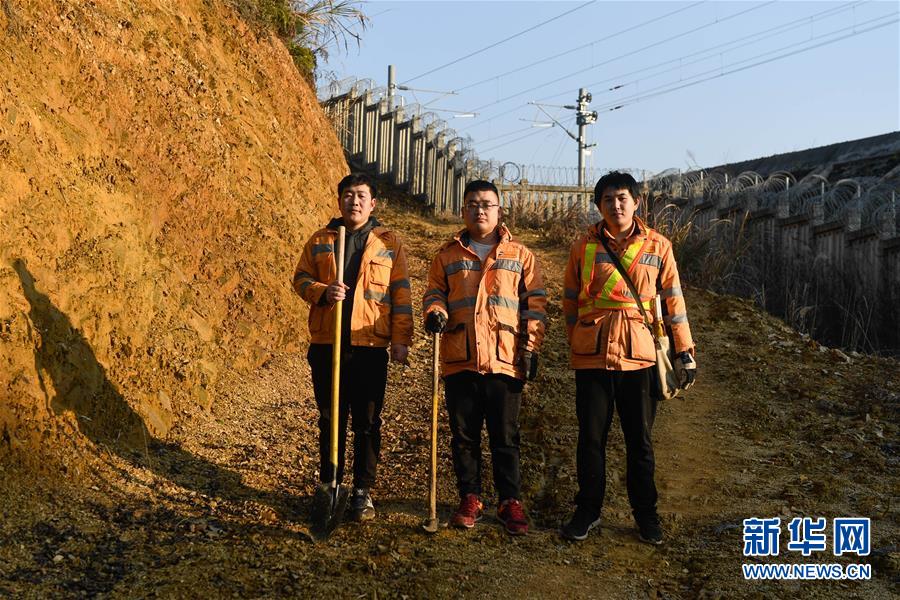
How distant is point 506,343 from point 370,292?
2.65 ft

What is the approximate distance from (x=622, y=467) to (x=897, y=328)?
6.68m

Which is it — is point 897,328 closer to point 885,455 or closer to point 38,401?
point 885,455

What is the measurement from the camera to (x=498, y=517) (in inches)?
204

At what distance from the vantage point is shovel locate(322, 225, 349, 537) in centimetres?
496

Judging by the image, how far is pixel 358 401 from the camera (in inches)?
202

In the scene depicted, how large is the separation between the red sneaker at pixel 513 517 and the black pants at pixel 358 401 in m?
0.75

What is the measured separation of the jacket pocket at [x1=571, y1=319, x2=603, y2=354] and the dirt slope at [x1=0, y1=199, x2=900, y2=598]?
1041 millimetres

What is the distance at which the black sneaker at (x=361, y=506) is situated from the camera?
5.10 m

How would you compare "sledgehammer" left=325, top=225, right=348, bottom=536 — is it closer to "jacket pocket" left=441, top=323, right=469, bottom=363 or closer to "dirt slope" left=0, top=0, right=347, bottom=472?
"jacket pocket" left=441, top=323, right=469, bottom=363

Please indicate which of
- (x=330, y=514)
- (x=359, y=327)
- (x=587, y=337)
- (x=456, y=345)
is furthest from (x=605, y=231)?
(x=330, y=514)

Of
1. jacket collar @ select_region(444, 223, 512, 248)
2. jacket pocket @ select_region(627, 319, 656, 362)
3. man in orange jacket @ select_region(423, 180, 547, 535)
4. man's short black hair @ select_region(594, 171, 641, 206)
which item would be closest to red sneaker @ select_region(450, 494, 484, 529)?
man in orange jacket @ select_region(423, 180, 547, 535)

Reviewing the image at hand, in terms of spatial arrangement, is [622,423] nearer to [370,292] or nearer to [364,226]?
[370,292]

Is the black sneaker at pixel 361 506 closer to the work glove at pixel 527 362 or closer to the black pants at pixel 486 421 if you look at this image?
the black pants at pixel 486 421

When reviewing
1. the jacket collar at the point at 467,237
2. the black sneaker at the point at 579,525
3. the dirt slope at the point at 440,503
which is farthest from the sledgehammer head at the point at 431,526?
the jacket collar at the point at 467,237
